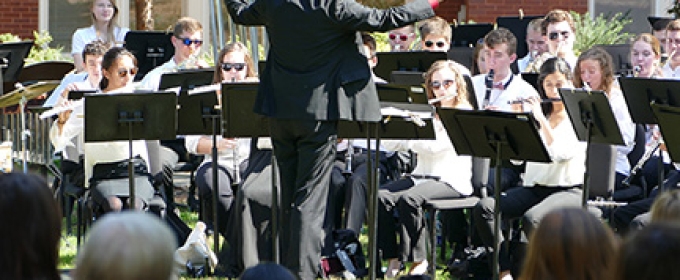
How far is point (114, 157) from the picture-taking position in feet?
28.6

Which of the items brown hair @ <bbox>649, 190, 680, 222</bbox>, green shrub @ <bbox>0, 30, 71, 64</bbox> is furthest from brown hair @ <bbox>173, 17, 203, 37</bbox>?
brown hair @ <bbox>649, 190, 680, 222</bbox>

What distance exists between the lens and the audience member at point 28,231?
358 cm

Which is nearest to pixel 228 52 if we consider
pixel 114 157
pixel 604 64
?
pixel 114 157

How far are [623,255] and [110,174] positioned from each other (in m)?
5.92

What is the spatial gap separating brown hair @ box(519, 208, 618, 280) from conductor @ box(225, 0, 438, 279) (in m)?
3.52

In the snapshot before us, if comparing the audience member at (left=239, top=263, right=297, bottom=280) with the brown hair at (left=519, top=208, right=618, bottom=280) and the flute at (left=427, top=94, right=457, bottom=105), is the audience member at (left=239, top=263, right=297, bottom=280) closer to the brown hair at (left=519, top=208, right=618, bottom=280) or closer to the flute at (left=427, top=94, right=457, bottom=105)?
the brown hair at (left=519, top=208, right=618, bottom=280)

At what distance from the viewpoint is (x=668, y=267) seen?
313cm

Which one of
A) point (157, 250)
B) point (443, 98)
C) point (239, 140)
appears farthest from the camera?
point (239, 140)

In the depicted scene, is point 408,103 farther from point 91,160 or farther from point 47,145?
point 47,145

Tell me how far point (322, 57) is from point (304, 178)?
72 cm

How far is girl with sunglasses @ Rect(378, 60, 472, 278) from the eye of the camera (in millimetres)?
8422

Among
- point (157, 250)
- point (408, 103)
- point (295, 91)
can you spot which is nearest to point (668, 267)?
point (157, 250)

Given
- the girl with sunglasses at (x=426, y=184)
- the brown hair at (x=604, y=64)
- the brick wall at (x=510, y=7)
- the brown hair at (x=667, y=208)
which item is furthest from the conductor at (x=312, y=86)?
the brick wall at (x=510, y=7)

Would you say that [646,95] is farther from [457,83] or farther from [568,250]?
[568,250]
